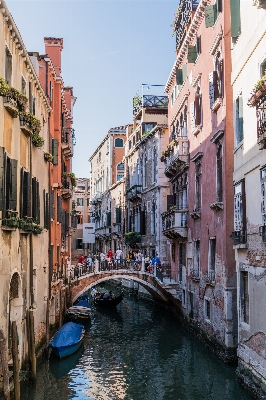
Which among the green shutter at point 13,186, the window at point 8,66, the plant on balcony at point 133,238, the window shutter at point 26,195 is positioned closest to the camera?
the green shutter at point 13,186

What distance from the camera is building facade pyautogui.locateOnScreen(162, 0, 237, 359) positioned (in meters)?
14.8

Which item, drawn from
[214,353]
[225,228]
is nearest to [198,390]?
[214,353]

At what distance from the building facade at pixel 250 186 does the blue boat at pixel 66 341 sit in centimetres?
578

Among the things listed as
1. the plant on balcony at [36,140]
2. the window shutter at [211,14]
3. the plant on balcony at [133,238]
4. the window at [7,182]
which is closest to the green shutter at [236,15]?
the window shutter at [211,14]

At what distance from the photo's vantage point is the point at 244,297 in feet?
41.3

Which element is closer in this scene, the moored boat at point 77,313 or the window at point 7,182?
the window at point 7,182

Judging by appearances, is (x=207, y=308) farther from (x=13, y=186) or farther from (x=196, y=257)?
(x=13, y=186)

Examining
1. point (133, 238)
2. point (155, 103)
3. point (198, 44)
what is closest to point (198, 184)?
point (198, 44)

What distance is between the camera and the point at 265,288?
414 inches

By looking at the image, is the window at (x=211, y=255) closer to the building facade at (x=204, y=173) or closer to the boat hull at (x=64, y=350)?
the building facade at (x=204, y=173)

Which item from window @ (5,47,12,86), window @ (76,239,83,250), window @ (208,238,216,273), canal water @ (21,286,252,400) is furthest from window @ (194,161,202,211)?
window @ (76,239,83,250)

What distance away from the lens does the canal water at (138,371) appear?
41.1 feet

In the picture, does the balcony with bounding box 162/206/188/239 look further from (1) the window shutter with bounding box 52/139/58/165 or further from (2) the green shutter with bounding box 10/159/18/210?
(2) the green shutter with bounding box 10/159/18/210

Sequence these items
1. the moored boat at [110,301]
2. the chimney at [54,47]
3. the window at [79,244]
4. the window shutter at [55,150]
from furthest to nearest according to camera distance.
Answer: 1. the window at [79,244]
2. the moored boat at [110,301]
3. the chimney at [54,47]
4. the window shutter at [55,150]
